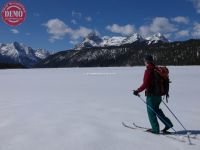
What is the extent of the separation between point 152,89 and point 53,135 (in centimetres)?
240

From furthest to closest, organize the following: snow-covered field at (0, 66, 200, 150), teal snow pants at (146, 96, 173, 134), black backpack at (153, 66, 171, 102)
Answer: teal snow pants at (146, 96, 173, 134)
black backpack at (153, 66, 171, 102)
snow-covered field at (0, 66, 200, 150)

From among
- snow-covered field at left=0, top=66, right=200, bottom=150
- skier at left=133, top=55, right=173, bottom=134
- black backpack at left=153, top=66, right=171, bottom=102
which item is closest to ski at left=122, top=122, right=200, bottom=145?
snow-covered field at left=0, top=66, right=200, bottom=150

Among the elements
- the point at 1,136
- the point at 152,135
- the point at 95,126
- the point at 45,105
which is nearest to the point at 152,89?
the point at 152,135

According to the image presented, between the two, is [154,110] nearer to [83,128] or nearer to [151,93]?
[151,93]

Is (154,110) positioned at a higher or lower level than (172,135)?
higher

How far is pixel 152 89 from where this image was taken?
8.02 m

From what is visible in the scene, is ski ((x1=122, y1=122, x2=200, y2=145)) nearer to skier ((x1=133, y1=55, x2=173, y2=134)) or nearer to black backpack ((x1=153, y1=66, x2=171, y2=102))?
skier ((x1=133, y1=55, x2=173, y2=134))

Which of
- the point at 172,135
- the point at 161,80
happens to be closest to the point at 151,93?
the point at 161,80

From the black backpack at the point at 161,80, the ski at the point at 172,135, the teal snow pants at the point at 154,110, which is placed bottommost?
the ski at the point at 172,135

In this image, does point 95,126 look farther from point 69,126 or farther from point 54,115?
point 54,115

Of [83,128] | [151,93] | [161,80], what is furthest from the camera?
[83,128]

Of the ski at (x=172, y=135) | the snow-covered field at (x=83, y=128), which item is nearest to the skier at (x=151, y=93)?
the ski at (x=172, y=135)

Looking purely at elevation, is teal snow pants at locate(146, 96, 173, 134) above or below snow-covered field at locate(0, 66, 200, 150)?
above

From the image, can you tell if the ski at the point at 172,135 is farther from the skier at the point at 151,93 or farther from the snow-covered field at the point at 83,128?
the skier at the point at 151,93
